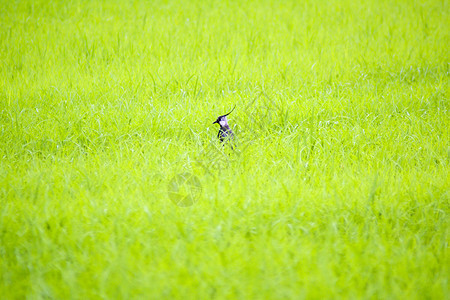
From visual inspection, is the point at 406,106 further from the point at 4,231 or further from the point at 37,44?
the point at 37,44

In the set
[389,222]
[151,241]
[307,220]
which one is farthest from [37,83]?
[389,222]

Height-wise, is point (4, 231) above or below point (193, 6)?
below

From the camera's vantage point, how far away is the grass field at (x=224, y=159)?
1.85 m

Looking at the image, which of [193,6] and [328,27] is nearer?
[328,27]

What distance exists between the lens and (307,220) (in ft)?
7.57

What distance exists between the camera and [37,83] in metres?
4.54

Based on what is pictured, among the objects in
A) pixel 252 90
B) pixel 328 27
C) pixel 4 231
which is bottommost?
pixel 4 231

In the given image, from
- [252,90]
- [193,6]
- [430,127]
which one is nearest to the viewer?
[430,127]

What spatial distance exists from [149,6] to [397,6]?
4524mm

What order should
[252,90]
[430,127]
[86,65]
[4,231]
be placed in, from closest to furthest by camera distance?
[4,231], [430,127], [252,90], [86,65]

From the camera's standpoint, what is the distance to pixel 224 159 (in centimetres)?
291

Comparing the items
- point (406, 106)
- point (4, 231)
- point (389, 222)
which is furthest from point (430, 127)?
point (4, 231)

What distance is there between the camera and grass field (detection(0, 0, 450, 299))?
185cm

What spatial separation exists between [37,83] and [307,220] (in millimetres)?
3710
